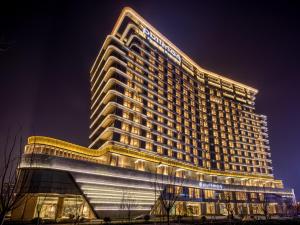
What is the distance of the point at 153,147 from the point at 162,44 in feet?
139

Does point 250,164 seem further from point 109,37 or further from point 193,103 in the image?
point 109,37

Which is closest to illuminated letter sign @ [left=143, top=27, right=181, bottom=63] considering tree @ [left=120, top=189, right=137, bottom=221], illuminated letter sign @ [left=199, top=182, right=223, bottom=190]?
illuminated letter sign @ [left=199, top=182, right=223, bottom=190]

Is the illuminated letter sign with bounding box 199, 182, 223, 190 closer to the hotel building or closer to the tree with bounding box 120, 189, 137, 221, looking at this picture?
the hotel building

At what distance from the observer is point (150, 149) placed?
65625mm

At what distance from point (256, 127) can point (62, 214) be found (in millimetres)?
101602

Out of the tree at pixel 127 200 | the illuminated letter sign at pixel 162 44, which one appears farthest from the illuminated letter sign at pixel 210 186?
the illuminated letter sign at pixel 162 44

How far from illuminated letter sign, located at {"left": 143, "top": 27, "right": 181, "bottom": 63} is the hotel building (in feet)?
1.45

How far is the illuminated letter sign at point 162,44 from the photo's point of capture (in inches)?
3206

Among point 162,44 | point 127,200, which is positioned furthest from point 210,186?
point 162,44

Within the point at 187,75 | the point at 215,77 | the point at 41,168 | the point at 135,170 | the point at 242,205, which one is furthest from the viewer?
the point at 215,77

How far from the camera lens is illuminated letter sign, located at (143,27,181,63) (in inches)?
3206

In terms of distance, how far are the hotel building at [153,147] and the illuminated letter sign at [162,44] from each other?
440 millimetres

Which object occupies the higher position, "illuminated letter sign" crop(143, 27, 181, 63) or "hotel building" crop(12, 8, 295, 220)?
"illuminated letter sign" crop(143, 27, 181, 63)

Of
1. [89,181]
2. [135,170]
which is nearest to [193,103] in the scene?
[135,170]
